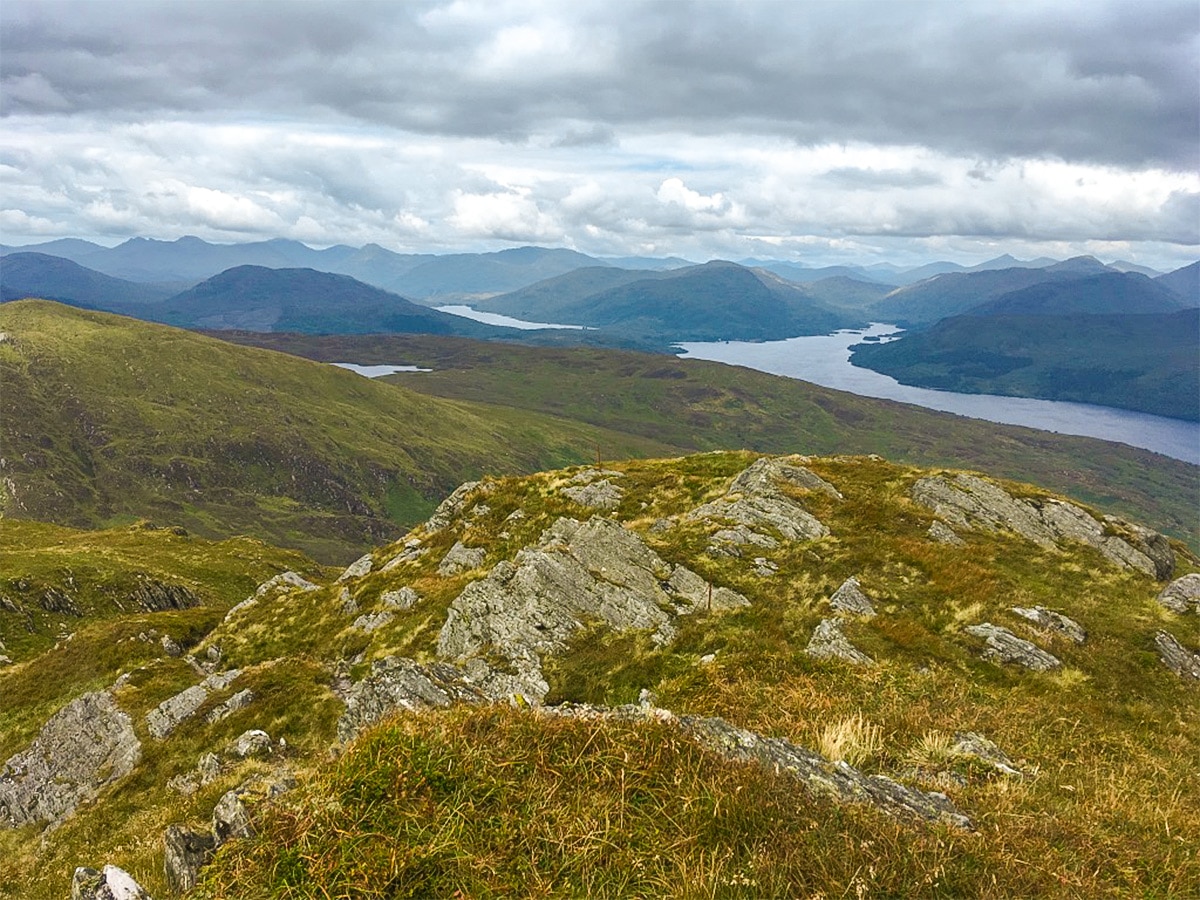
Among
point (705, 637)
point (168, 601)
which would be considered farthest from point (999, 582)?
point (168, 601)

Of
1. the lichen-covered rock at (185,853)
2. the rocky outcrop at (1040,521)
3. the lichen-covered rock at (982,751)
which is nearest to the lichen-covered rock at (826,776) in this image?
the lichen-covered rock at (982,751)

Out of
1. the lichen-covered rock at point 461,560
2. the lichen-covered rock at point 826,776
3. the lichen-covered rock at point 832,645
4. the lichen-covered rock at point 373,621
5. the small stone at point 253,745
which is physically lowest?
the lichen-covered rock at point 373,621

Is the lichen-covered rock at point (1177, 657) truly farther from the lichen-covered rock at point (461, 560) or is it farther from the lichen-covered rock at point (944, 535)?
the lichen-covered rock at point (461, 560)

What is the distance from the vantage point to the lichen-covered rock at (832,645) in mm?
20094

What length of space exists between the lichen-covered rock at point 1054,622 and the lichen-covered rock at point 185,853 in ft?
86.1

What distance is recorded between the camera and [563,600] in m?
28.8

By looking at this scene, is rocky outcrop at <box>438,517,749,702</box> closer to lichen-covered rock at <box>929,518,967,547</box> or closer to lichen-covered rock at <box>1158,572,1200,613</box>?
lichen-covered rock at <box>929,518,967,547</box>

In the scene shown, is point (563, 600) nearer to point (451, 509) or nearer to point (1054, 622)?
point (1054, 622)

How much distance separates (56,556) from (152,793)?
8031cm

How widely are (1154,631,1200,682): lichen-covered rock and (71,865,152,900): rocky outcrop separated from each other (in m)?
28.3

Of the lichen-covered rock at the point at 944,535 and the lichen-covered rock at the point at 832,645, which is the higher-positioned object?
the lichen-covered rock at the point at 832,645

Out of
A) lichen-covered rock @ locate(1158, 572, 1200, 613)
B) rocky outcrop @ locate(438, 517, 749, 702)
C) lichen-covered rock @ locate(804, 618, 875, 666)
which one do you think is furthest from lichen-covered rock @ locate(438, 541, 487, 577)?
lichen-covered rock @ locate(1158, 572, 1200, 613)

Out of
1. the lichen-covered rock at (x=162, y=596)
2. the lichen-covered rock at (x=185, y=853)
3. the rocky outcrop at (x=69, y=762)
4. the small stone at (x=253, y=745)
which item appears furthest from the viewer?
the lichen-covered rock at (x=162, y=596)

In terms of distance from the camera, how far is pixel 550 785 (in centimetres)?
677
